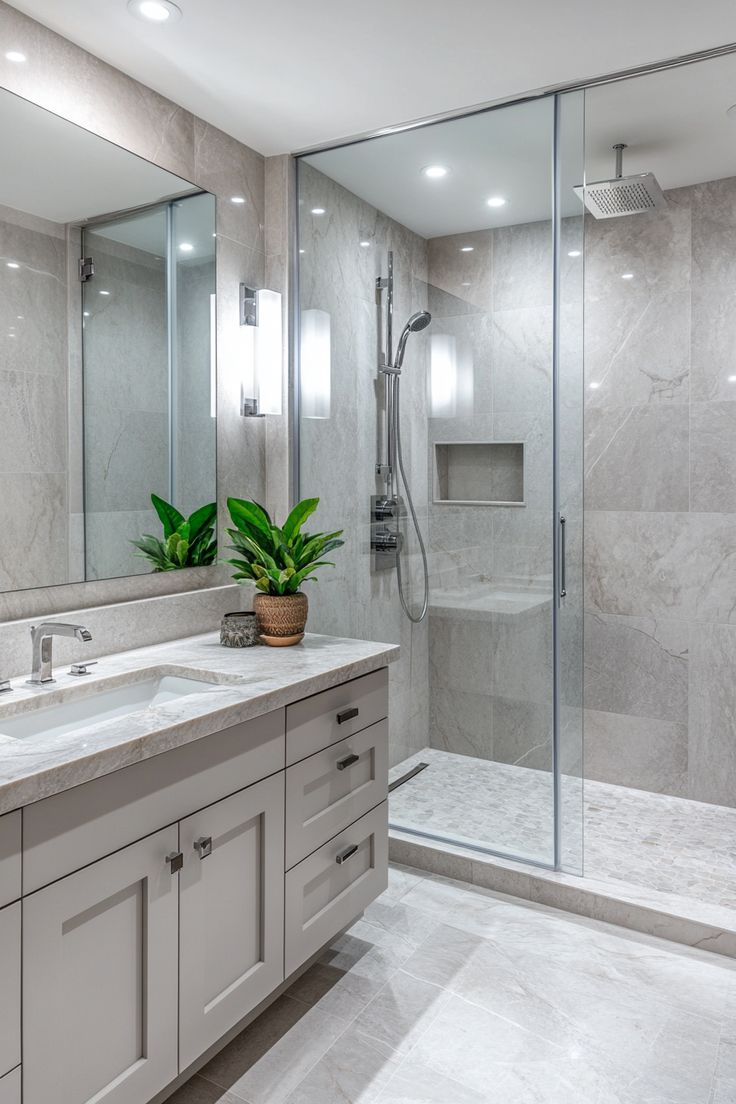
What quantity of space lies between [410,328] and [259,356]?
0.54 meters

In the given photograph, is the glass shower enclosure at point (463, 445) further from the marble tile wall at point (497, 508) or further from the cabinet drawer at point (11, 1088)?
the cabinet drawer at point (11, 1088)

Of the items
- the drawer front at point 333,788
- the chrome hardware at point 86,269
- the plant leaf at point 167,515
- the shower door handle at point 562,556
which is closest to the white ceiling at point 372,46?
the chrome hardware at point 86,269

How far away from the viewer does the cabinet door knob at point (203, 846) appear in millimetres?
1579

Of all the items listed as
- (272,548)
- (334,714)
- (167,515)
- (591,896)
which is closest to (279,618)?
(272,548)

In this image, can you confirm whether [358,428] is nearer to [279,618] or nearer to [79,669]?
[279,618]

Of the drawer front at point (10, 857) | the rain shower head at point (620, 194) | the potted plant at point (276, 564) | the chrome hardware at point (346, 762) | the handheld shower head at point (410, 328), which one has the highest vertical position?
the rain shower head at point (620, 194)

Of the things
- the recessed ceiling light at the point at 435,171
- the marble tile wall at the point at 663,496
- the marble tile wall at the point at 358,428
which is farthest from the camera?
the marble tile wall at the point at 663,496

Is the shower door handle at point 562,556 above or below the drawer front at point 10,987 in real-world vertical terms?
above

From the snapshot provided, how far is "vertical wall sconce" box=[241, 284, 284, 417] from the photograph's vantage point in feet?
9.02

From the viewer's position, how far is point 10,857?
123 centimetres

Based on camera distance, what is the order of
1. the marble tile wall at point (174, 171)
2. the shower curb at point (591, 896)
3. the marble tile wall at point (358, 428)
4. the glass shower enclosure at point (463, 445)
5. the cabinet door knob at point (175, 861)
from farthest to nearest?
the marble tile wall at point (358, 428), the glass shower enclosure at point (463, 445), the shower curb at point (591, 896), the marble tile wall at point (174, 171), the cabinet door knob at point (175, 861)

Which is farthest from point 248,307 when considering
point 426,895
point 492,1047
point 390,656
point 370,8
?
point 492,1047

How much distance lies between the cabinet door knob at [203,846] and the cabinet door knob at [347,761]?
497 millimetres

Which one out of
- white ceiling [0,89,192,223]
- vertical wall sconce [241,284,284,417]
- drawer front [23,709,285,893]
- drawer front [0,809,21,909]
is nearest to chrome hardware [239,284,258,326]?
vertical wall sconce [241,284,284,417]
